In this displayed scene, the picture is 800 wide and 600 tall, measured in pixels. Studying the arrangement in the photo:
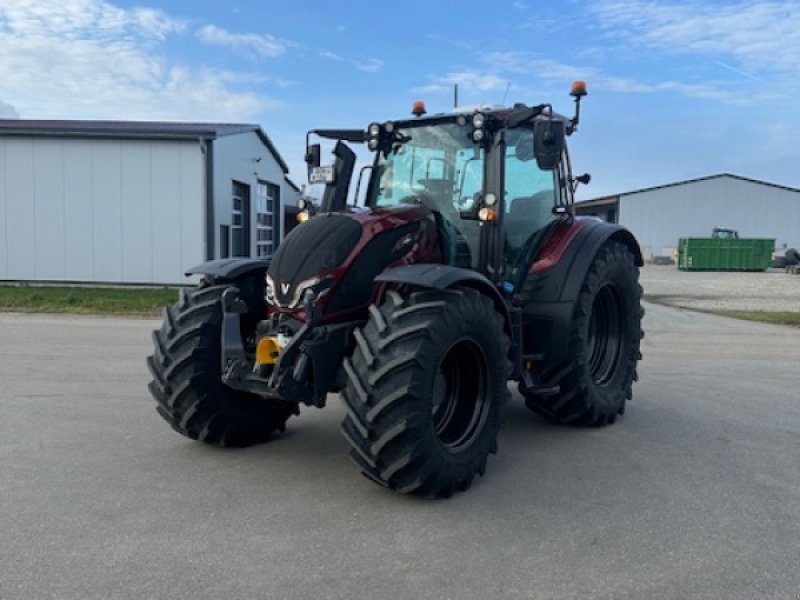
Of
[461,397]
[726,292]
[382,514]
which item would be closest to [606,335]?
[461,397]

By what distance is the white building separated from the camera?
19.9 meters

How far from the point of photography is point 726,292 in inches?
964

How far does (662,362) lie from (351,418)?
282 inches

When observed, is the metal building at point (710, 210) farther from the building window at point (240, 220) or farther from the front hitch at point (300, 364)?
the front hitch at point (300, 364)

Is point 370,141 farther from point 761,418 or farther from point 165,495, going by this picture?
point 761,418

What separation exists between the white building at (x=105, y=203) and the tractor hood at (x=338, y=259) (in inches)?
620

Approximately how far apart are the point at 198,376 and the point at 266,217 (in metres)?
23.5

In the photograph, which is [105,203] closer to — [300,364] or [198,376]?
[198,376]

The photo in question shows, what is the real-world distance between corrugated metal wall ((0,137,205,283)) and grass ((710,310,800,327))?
1357 centimetres

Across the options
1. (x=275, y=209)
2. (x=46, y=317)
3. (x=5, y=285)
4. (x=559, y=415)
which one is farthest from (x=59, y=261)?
(x=559, y=415)

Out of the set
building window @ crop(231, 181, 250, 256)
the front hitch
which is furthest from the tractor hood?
building window @ crop(231, 181, 250, 256)

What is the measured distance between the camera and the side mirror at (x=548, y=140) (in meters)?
5.17

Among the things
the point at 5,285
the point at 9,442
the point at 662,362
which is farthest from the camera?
the point at 5,285

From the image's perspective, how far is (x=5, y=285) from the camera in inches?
779
